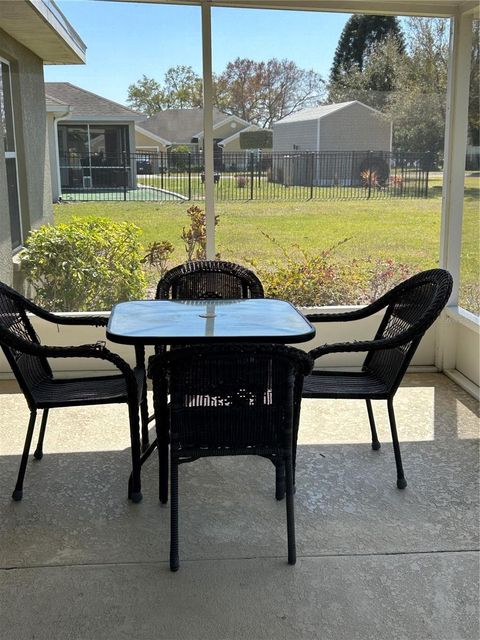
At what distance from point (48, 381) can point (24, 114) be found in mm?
2215

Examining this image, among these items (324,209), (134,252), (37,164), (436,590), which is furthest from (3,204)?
(436,590)

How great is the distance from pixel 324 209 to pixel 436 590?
2.91 m

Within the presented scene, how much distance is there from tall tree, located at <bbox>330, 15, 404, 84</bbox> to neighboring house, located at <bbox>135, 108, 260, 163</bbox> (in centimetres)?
71

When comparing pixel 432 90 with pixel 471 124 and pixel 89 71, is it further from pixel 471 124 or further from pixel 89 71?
pixel 89 71

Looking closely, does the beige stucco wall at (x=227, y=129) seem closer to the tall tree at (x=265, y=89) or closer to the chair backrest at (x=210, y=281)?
the tall tree at (x=265, y=89)

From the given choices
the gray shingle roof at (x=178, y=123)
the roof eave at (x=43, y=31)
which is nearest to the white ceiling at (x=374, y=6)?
the gray shingle roof at (x=178, y=123)

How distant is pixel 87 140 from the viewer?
14.6 ft

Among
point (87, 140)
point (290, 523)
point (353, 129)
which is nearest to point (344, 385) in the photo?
point (290, 523)

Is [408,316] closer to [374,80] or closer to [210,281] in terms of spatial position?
[210,281]

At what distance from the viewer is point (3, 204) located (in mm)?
4484

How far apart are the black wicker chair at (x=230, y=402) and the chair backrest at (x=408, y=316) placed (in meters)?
A: 0.76

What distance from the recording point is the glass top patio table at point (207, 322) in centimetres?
263

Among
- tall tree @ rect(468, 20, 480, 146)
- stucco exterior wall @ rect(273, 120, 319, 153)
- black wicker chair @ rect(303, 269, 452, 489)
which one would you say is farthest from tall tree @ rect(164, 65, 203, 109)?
black wicker chair @ rect(303, 269, 452, 489)

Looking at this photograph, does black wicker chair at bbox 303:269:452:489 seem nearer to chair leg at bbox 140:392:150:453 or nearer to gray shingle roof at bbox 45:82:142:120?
chair leg at bbox 140:392:150:453
